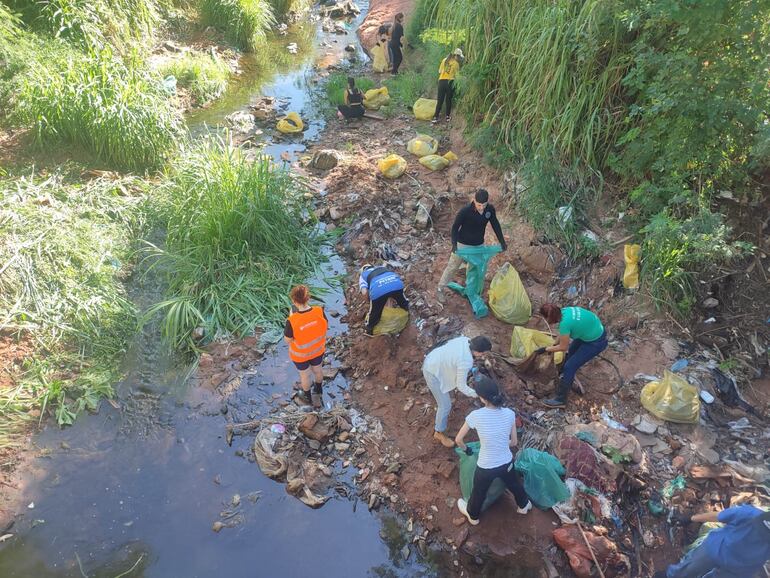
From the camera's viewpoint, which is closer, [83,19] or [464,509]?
[464,509]

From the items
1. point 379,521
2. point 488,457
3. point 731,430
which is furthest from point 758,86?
point 379,521

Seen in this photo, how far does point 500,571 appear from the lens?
13.0 ft

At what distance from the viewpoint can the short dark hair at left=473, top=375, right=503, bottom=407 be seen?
11.7ft

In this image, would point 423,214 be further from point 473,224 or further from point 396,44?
point 396,44

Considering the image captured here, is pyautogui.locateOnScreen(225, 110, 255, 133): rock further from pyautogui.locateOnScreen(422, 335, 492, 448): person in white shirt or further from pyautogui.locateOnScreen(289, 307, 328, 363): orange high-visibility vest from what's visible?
pyautogui.locateOnScreen(422, 335, 492, 448): person in white shirt

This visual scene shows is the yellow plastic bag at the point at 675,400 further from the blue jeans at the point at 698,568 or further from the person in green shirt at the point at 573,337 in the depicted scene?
the blue jeans at the point at 698,568

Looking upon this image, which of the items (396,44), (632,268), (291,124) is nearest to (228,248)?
(291,124)

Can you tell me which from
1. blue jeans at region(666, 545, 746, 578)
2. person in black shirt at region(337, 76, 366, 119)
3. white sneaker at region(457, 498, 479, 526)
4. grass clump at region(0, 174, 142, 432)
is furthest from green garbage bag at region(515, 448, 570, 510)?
person in black shirt at region(337, 76, 366, 119)

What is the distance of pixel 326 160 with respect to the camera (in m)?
8.70

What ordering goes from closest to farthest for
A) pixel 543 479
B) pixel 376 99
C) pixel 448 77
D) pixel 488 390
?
pixel 488 390, pixel 543 479, pixel 448 77, pixel 376 99

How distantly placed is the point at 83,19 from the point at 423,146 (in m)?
6.28

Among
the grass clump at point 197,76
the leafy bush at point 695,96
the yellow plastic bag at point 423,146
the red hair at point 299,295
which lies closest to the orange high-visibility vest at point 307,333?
the red hair at point 299,295

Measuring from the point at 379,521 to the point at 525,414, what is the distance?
1.64m

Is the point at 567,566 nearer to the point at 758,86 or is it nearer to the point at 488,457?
the point at 488,457
